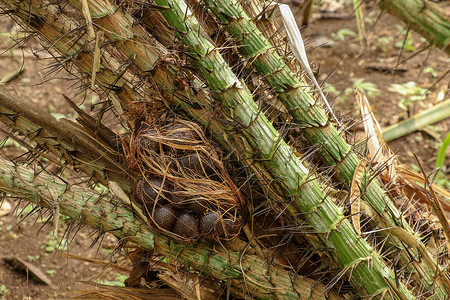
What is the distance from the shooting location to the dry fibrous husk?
42.5 inches

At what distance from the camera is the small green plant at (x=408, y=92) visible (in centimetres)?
278

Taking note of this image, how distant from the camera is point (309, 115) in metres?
1.18

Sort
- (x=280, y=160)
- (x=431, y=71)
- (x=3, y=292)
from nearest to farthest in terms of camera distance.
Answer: (x=280, y=160) < (x=3, y=292) < (x=431, y=71)

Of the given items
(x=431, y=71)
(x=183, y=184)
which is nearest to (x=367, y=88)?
(x=431, y=71)

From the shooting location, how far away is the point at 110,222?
119 cm

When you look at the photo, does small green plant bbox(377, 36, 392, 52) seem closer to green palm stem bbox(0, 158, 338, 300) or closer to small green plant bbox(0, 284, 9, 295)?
green palm stem bbox(0, 158, 338, 300)

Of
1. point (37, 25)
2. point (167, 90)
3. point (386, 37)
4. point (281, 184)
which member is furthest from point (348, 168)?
point (386, 37)

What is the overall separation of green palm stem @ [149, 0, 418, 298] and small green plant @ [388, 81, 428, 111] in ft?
6.26

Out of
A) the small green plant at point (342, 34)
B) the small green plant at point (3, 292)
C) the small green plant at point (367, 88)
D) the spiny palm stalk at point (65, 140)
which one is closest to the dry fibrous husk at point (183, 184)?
the spiny palm stalk at point (65, 140)

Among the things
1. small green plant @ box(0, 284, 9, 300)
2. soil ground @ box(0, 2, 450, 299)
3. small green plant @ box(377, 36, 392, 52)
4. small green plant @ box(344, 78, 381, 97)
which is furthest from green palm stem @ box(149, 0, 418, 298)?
small green plant @ box(377, 36, 392, 52)

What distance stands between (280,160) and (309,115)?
7.2 inches

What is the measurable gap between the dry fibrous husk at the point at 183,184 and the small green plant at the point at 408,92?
2015mm

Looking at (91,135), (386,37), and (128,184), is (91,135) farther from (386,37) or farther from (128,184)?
(386,37)

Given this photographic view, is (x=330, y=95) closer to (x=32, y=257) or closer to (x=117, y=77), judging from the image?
(x=117, y=77)
